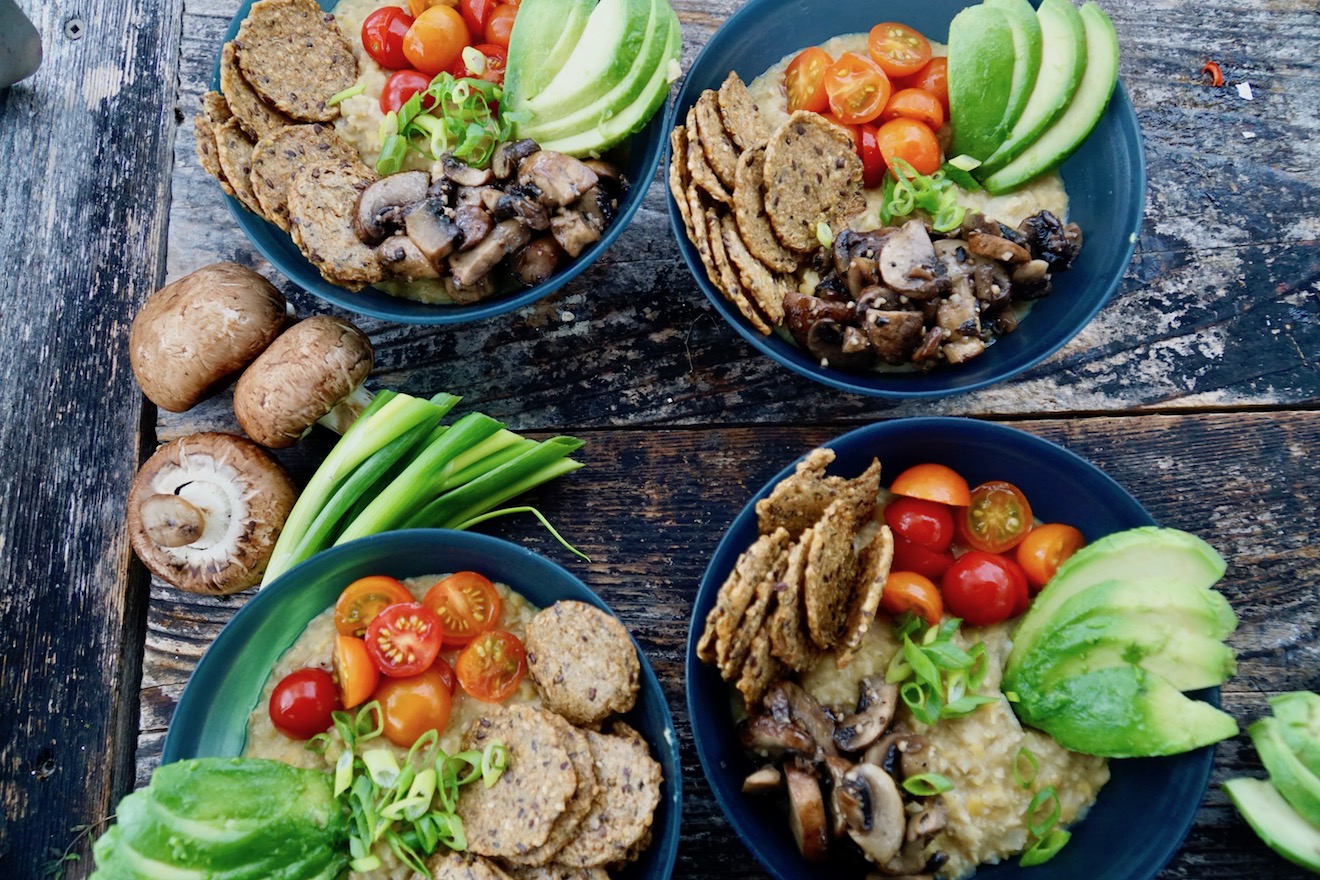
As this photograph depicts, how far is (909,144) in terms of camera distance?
3.02m

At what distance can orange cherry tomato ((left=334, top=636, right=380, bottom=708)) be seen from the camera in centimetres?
268

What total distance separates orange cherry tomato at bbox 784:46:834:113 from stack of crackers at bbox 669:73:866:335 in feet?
0.59

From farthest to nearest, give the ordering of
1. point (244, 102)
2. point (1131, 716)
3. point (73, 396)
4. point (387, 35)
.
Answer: point (73, 396) < point (387, 35) < point (244, 102) < point (1131, 716)

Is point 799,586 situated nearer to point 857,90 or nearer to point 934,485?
point 934,485

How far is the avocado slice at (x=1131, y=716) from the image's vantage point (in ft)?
8.06

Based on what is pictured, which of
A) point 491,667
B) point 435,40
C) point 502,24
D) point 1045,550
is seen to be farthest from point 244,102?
point 1045,550

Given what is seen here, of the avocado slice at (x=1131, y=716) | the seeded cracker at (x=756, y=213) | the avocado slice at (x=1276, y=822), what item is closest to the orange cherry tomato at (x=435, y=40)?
the seeded cracker at (x=756, y=213)

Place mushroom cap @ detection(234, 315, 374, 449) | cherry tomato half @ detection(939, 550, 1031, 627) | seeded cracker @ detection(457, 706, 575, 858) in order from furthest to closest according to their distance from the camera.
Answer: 1. mushroom cap @ detection(234, 315, 374, 449)
2. cherry tomato half @ detection(939, 550, 1031, 627)
3. seeded cracker @ detection(457, 706, 575, 858)

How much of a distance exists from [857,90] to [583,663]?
192 cm

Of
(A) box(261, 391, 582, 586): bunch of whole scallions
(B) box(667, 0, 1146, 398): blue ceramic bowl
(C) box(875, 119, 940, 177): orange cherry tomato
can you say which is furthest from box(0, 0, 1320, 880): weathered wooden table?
(C) box(875, 119, 940, 177): orange cherry tomato

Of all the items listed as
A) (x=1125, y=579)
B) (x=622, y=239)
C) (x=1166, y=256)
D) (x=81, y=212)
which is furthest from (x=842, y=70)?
(x=81, y=212)

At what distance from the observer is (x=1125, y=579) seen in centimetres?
260

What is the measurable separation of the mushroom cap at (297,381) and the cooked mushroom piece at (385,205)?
326 millimetres

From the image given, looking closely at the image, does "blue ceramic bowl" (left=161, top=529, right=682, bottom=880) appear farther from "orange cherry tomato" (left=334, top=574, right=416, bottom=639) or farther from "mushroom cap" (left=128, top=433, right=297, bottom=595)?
"mushroom cap" (left=128, top=433, right=297, bottom=595)
